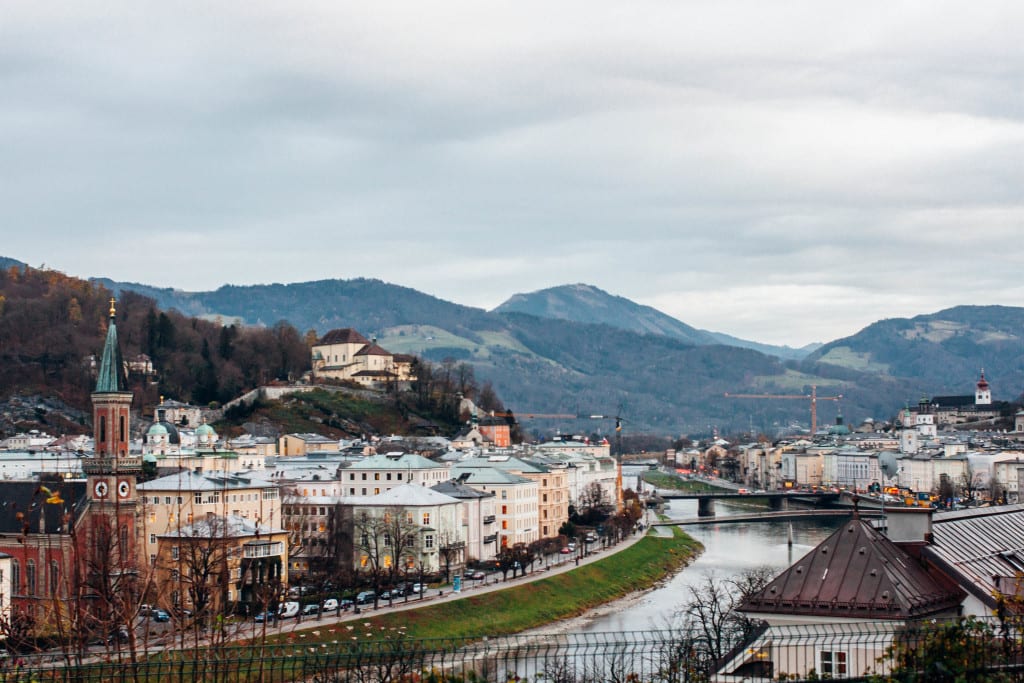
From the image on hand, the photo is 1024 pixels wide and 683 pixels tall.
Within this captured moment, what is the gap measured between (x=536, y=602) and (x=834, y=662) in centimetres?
4251

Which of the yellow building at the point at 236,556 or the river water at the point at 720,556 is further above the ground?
the yellow building at the point at 236,556

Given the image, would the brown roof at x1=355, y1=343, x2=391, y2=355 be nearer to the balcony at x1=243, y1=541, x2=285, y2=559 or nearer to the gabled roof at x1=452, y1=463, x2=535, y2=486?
the gabled roof at x1=452, y1=463, x2=535, y2=486

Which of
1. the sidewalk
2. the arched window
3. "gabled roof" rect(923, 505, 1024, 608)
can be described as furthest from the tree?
the arched window

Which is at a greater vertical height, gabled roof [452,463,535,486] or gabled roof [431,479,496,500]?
gabled roof [452,463,535,486]

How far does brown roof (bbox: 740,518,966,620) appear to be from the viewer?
22031 millimetres

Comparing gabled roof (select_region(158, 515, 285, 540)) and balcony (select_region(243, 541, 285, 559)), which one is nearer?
gabled roof (select_region(158, 515, 285, 540))

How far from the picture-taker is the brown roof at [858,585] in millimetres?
22031

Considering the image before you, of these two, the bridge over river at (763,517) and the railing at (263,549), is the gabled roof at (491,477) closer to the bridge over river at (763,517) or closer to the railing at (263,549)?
the railing at (263,549)

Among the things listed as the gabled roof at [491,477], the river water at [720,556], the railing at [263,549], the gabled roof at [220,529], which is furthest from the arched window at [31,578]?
the gabled roof at [491,477]

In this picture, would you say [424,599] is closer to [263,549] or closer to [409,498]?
[263,549]

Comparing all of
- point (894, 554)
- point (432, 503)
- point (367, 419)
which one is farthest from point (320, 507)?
point (367, 419)

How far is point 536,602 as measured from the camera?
63.0 m

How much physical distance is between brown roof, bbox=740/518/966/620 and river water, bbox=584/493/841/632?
88.0 ft

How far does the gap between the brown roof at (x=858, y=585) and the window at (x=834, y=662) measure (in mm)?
920
